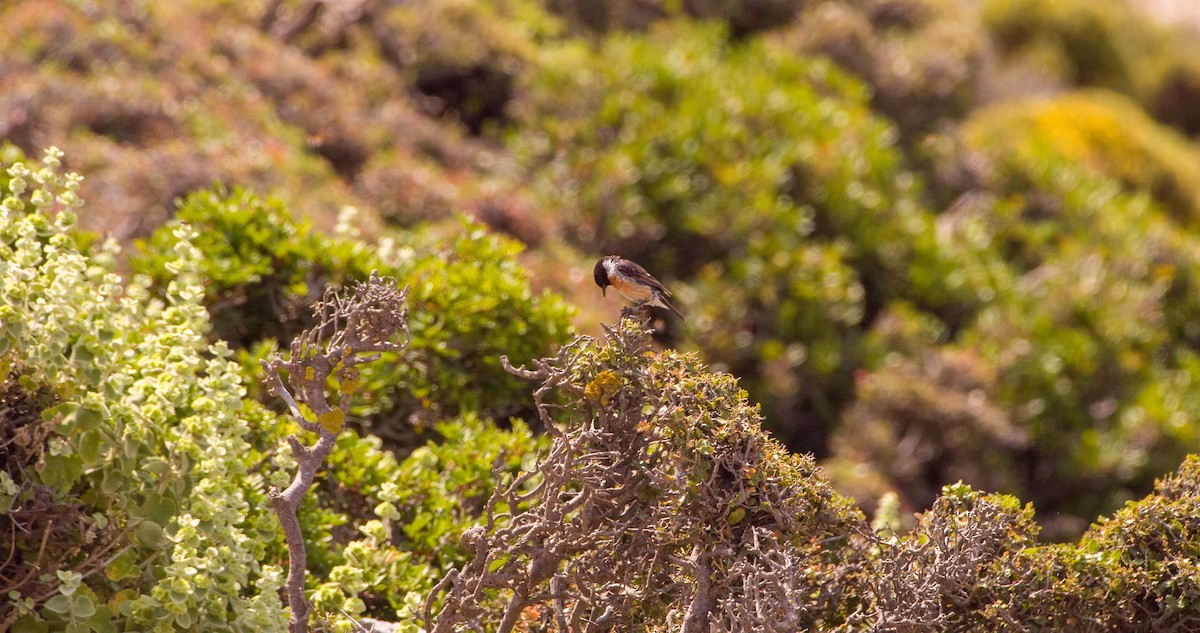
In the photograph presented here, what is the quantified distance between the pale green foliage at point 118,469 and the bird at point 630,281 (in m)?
1.38

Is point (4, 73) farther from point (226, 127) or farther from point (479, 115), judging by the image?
point (479, 115)

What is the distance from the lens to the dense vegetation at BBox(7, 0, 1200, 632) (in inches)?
136

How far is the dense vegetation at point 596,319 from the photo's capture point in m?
3.46

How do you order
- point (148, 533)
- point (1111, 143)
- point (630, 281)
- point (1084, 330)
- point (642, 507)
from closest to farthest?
point (148, 533)
point (642, 507)
point (630, 281)
point (1084, 330)
point (1111, 143)

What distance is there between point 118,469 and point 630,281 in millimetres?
1824

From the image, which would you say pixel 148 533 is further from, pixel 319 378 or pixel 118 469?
pixel 319 378

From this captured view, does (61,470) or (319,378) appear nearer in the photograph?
(61,470)

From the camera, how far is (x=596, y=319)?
24.4ft

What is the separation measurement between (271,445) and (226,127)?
5547 mm

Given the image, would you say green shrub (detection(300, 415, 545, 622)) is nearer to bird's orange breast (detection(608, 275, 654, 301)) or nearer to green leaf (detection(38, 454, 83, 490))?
bird's orange breast (detection(608, 275, 654, 301))

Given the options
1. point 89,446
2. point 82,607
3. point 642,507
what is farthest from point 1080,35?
point 82,607

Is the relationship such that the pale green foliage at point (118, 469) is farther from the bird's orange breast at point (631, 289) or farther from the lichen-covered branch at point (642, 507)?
the bird's orange breast at point (631, 289)

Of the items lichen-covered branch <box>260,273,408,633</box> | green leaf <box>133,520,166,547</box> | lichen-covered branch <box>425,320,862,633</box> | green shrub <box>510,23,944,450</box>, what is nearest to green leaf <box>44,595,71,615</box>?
green leaf <box>133,520,166,547</box>

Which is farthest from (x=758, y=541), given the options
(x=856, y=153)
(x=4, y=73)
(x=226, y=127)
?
(x=856, y=153)
